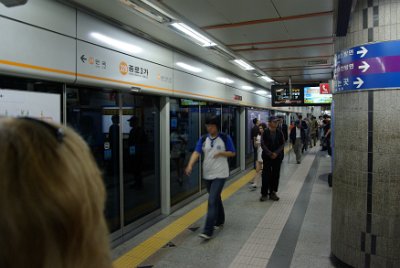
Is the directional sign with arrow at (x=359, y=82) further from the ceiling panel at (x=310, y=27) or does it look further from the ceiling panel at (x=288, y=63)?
the ceiling panel at (x=288, y=63)

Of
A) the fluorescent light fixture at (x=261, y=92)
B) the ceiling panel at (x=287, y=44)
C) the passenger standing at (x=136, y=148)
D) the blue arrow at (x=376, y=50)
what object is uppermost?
the ceiling panel at (x=287, y=44)

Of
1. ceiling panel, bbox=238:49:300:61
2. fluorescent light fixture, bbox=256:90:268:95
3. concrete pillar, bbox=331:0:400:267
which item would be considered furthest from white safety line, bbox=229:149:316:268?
fluorescent light fixture, bbox=256:90:268:95

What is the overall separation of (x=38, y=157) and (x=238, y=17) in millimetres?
4072

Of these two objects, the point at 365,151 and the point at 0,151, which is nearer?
the point at 0,151

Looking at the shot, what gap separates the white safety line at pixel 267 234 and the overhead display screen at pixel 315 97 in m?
3.75

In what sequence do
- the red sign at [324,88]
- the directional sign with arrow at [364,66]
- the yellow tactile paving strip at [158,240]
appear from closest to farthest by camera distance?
the directional sign with arrow at [364,66] → the yellow tactile paving strip at [158,240] → the red sign at [324,88]

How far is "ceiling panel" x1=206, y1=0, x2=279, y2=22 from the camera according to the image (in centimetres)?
375

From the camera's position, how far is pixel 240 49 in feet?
20.2

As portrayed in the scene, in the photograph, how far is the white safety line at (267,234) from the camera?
3.75 metres

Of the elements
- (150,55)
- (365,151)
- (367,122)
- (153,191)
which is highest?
(150,55)

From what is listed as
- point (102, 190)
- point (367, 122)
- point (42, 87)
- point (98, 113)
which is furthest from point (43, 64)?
point (367, 122)

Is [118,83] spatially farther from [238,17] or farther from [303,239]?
[303,239]

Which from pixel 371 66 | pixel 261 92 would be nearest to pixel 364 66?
pixel 371 66

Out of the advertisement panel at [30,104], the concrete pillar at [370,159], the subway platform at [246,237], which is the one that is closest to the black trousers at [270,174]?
the subway platform at [246,237]
